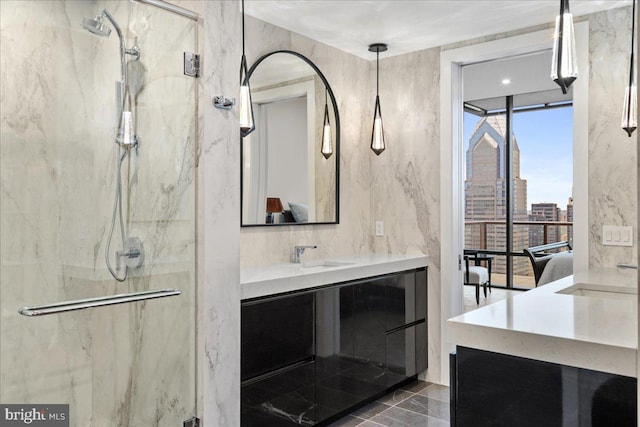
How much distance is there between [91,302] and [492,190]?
18.8 feet

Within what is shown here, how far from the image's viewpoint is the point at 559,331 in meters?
1.33

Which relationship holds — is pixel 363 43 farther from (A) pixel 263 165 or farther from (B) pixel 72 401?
(B) pixel 72 401

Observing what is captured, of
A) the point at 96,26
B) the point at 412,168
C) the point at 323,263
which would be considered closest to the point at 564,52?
the point at 96,26

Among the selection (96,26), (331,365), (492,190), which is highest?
(96,26)

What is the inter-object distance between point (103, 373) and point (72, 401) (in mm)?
133

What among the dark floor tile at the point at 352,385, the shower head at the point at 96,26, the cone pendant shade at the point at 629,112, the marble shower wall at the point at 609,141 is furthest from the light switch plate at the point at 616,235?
the shower head at the point at 96,26

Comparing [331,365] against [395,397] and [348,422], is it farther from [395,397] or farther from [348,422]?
[395,397]

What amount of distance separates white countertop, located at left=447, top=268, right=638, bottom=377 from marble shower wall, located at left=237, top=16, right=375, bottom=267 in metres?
1.73

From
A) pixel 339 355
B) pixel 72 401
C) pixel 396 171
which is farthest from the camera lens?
pixel 396 171

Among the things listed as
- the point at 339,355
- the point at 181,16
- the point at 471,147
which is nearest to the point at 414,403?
the point at 339,355

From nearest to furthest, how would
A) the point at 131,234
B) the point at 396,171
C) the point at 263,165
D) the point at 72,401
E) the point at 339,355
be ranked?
the point at 72,401 < the point at 131,234 < the point at 339,355 < the point at 263,165 < the point at 396,171

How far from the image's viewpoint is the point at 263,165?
3.12m

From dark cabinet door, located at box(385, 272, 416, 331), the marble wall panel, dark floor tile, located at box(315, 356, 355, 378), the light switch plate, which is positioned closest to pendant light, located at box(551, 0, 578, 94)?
the marble wall panel

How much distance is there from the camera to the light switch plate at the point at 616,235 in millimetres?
2860
